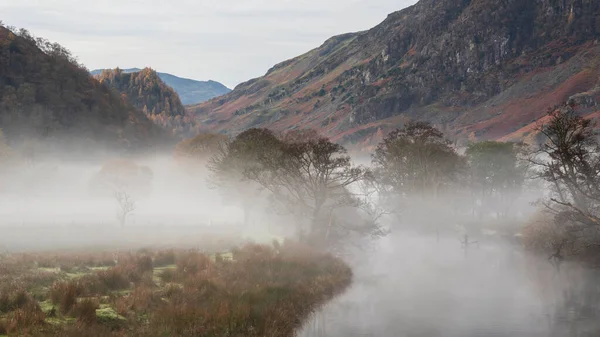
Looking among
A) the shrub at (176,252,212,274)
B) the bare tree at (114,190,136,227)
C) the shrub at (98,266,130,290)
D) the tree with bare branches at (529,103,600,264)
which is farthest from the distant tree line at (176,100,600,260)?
the shrub at (98,266,130,290)

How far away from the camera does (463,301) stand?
30.1 m

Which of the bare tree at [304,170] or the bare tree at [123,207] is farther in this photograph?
the bare tree at [123,207]

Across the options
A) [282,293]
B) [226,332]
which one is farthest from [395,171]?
[226,332]

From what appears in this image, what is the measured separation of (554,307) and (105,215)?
271 feet

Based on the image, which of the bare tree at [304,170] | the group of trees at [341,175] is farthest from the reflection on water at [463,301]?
the group of trees at [341,175]

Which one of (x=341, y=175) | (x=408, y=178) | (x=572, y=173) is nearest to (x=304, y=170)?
(x=341, y=175)

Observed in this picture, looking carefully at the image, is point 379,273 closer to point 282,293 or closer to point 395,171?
point 282,293

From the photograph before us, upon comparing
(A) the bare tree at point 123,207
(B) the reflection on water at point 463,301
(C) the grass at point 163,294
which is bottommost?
(B) the reflection on water at point 463,301

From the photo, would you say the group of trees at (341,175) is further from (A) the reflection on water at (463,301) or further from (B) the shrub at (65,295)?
(B) the shrub at (65,295)

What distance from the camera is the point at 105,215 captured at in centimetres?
9306

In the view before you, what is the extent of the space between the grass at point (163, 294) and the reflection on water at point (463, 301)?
2187 millimetres

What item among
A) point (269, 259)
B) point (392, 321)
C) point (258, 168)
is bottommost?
point (392, 321)

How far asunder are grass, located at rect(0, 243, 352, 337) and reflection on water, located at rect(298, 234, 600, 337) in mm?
2187

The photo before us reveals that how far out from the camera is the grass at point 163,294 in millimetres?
17734
